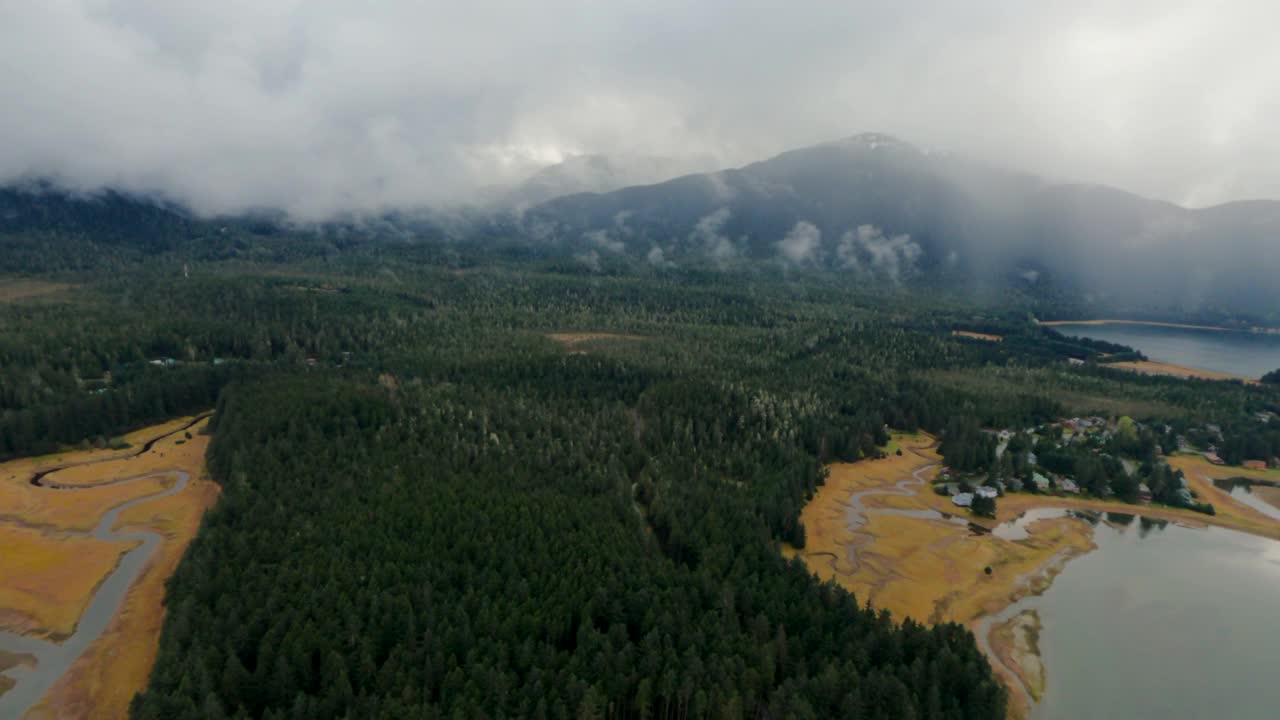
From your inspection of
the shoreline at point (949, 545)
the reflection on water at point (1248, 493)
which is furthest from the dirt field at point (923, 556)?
the reflection on water at point (1248, 493)

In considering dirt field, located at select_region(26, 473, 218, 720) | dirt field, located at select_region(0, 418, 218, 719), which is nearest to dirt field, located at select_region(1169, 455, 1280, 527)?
dirt field, located at select_region(26, 473, 218, 720)

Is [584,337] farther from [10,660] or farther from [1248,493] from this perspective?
[1248,493]

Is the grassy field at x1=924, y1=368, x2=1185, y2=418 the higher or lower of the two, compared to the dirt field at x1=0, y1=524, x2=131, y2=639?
higher

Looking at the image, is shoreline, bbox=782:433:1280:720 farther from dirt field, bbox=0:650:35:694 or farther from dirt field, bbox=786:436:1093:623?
dirt field, bbox=0:650:35:694

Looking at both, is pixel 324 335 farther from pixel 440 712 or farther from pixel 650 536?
pixel 440 712

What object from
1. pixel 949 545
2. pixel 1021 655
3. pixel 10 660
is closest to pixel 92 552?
pixel 10 660

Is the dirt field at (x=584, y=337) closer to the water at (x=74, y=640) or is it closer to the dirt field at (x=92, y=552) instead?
the dirt field at (x=92, y=552)

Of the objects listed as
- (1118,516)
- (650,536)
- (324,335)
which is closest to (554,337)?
(324,335)
